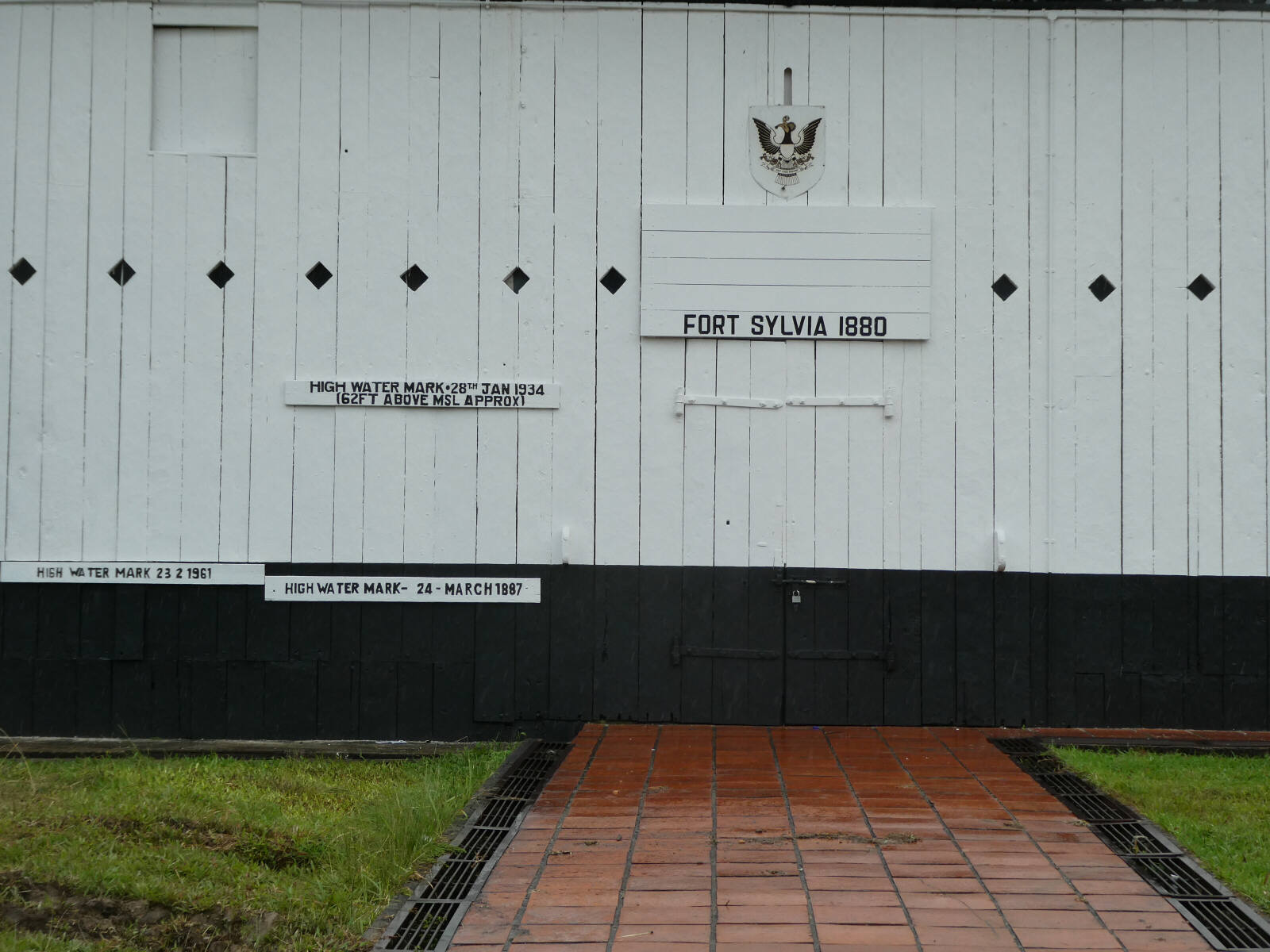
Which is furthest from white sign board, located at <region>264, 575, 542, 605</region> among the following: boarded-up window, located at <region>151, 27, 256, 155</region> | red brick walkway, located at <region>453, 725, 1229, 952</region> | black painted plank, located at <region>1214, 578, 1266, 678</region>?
black painted plank, located at <region>1214, 578, 1266, 678</region>

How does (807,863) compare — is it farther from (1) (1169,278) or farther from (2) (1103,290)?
(1) (1169,278)

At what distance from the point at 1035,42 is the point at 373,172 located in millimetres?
4263

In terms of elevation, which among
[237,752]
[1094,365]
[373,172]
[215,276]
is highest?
[373,172]

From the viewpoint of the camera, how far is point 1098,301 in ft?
23.5

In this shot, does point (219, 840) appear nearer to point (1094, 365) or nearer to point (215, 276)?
point (215, 276)

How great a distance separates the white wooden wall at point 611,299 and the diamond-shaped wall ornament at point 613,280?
0.05 m

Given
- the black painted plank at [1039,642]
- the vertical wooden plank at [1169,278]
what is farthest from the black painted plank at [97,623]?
the vertical wooden plank at [1169,278]

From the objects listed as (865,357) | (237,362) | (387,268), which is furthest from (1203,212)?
(237,362)

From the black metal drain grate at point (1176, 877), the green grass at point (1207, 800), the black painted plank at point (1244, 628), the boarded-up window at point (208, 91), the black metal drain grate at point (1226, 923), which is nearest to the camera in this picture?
the black metal drain grate at point (1226, 923)

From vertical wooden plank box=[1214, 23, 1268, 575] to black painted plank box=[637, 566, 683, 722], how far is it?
11.4 ft

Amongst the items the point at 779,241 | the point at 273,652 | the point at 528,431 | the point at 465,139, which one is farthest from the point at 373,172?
the point at 273,652

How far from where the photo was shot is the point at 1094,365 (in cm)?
716

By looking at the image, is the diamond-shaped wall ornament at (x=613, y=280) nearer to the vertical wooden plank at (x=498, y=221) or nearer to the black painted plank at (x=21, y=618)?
the vertical wooden plank at (x=498, y=221)

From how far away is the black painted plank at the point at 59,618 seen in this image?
23.4 feet
